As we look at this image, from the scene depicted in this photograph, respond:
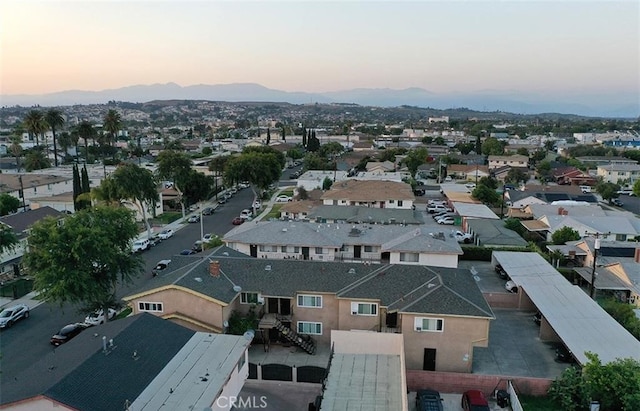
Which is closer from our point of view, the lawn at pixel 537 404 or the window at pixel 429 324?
the lawn at pixel 537 404

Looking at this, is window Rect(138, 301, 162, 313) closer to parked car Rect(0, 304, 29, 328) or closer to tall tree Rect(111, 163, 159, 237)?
parked car Rect(0, 304, 29, 328)

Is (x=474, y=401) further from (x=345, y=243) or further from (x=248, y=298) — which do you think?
(x=345, y=243)

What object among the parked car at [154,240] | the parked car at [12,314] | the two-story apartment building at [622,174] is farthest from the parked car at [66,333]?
the two-story apartment building at [622,174]

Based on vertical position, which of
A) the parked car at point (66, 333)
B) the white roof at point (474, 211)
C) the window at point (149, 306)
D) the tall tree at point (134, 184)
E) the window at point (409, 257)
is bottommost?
the parked car at point (66, 333)

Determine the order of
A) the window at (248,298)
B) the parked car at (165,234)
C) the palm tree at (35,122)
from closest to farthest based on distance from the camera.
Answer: the window at (248,298) → the parked car at (165,234) → the palm tree at (35,122)

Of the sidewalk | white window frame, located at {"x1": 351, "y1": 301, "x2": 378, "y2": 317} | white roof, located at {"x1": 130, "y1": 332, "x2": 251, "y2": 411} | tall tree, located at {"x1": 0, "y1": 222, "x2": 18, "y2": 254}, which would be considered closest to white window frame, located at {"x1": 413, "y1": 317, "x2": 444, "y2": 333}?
white window frame, located at {"x1": 351, "y1": 301, "x2": 378, "y2": 317}

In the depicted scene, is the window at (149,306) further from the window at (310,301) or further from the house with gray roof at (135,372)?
the window at (310,301)
